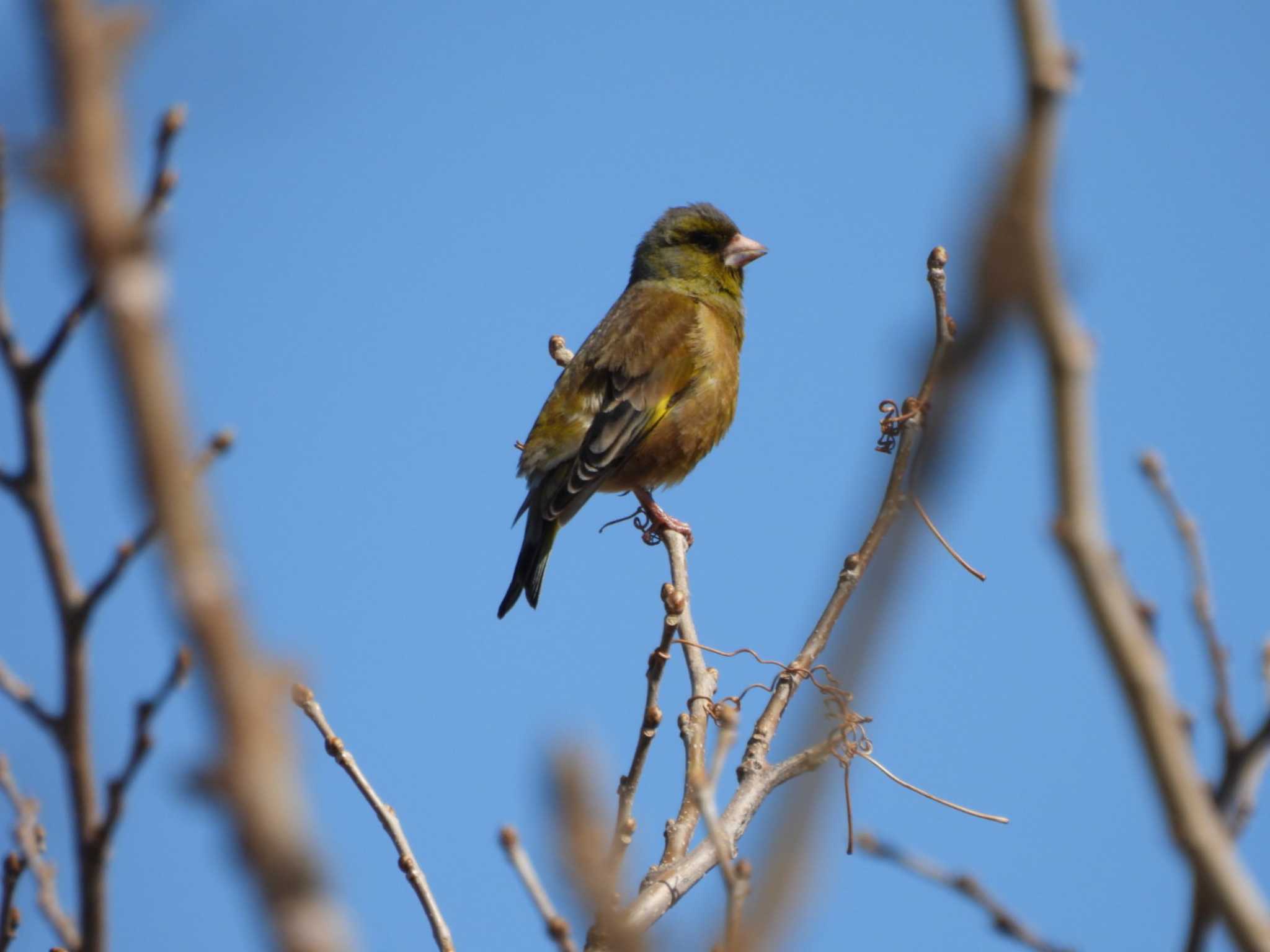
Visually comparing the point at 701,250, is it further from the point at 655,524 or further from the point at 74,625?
the point at 74,625

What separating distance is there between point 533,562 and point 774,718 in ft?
11.2

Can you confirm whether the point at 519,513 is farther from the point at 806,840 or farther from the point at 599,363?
the point at 806,840

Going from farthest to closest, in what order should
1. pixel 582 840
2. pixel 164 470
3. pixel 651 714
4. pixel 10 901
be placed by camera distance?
pixel 651 714
pixel 10 901
pixel 582 840
pixel 164 470

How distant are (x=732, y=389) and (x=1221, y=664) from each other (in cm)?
585

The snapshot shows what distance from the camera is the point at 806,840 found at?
38.0 inches

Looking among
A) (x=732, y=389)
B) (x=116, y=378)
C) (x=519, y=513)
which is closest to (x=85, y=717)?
(x=116, y=378)

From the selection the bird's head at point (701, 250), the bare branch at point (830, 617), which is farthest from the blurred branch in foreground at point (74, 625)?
the bird's head at point (701, 250)

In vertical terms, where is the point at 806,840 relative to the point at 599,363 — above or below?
below

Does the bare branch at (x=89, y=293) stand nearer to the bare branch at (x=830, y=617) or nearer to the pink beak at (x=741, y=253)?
the bare branch at (x=830, y=617)

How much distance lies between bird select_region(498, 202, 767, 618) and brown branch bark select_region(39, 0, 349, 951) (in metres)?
6.06

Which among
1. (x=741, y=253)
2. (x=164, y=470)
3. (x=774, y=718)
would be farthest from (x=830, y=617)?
(x=741, y=253)

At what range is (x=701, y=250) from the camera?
8336mm

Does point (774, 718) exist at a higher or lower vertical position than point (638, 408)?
lower

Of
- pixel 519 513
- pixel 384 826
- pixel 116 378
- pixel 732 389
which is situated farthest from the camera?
pixel 732 389
